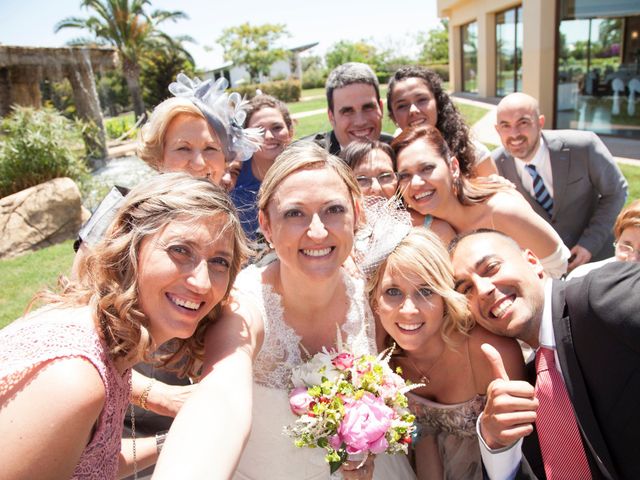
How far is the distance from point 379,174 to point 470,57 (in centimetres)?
2939

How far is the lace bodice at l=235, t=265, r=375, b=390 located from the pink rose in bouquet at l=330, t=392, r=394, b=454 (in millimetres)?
560

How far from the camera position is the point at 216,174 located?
3977 mm

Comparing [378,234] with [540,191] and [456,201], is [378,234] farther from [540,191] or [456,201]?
[540,191]

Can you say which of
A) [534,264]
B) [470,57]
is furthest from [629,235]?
[470,57]

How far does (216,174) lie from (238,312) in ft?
5.26

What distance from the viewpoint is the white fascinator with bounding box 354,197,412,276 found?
293cm

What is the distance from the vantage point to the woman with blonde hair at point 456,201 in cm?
379

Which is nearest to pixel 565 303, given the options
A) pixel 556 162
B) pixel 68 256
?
pixel 556 162

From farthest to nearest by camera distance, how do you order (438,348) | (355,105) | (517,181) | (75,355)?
1. (517,181)
2. (355,105)
3. (438,348)
4. (75,355)

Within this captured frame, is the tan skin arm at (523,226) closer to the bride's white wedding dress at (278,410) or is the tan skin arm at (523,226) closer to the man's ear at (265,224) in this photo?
the bride's white wedding dress at (278,410)

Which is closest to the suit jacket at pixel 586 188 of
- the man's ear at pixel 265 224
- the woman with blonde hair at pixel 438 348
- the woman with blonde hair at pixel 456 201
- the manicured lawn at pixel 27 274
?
the woman with blonde hair at pixel 456 201

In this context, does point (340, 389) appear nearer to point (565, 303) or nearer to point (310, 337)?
point (310, 337)

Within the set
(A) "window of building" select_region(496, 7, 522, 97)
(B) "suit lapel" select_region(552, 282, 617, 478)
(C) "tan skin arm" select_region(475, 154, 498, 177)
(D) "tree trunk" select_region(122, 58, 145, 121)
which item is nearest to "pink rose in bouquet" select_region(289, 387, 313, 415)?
(B) "suit lapel" select_region(552, 282, 617, 478)

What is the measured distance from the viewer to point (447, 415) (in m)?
2.82
